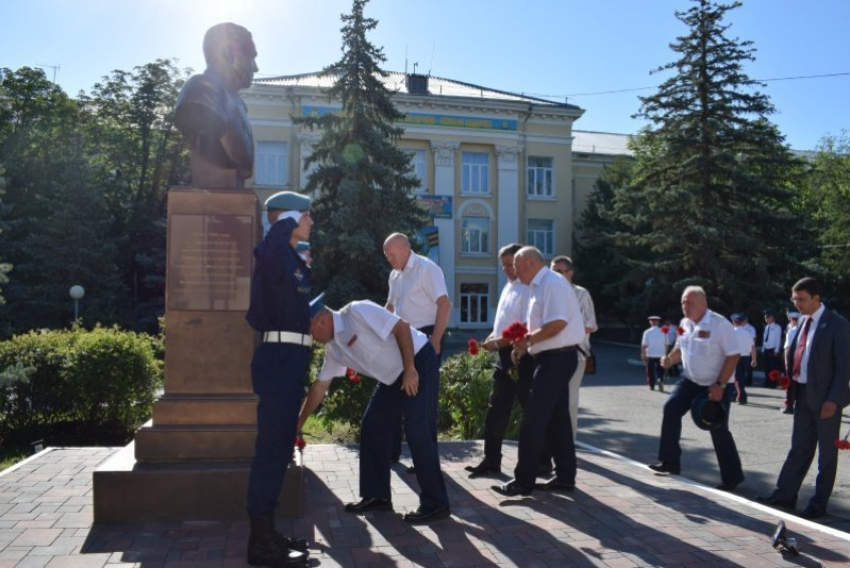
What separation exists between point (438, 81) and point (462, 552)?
42.3m

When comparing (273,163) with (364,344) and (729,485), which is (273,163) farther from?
(364,344)

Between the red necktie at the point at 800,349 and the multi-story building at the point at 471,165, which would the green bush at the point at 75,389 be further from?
the multi-story building at the point at 471,165

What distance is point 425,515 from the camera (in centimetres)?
502

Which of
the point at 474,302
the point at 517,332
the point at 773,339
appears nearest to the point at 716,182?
the point at 773,339

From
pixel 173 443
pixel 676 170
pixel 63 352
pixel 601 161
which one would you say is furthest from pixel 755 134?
pixel 173 443

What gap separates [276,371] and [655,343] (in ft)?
48.4

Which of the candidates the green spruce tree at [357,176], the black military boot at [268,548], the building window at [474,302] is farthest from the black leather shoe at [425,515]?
the building window at [474,302]

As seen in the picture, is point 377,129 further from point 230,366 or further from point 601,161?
point 601,161

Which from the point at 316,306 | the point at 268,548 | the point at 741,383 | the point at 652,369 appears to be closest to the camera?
the point at 268,548

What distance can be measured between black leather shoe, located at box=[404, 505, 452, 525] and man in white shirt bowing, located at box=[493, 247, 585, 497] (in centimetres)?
83

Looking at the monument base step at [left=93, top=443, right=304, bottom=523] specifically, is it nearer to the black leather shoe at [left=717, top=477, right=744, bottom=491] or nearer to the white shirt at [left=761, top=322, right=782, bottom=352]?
the black leather shoe at [left=717, top=477, right=744, bottom=491]

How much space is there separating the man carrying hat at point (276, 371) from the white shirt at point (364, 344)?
0.34 meters

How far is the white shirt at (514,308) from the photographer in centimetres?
650

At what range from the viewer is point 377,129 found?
921 inches
